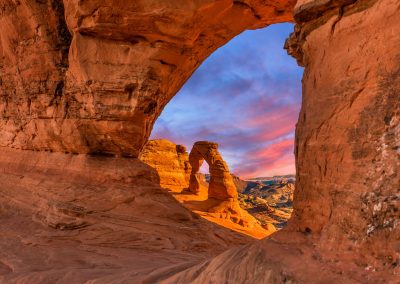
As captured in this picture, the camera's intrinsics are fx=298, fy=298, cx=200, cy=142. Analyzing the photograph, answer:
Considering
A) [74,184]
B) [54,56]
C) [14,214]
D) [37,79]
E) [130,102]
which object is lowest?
→ [14,214]

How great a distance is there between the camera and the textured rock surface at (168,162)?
24.2m

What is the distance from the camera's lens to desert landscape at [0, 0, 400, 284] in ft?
7.45

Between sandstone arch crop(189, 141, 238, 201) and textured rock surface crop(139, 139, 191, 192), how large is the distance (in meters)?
1.75

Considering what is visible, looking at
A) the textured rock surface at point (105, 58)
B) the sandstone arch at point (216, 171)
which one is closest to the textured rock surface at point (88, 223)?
the textured rock surface at point (105, 58)

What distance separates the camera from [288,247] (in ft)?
8.65

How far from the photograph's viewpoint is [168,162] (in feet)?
81.9

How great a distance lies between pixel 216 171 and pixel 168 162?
16.4ft

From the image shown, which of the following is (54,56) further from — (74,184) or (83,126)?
(74,184)

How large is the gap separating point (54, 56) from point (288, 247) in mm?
8329

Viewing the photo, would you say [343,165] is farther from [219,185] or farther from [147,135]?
[219,185]

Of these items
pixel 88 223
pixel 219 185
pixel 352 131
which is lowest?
pixel 88 223

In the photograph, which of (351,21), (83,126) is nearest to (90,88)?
(83,126)

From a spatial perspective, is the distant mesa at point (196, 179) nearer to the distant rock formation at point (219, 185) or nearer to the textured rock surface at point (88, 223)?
the distant rock formation at point (219, 185)

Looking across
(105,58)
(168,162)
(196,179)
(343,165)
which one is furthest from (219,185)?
(343,165)
